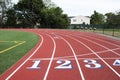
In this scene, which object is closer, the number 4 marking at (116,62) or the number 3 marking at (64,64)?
the number 3 marking at (64,64)

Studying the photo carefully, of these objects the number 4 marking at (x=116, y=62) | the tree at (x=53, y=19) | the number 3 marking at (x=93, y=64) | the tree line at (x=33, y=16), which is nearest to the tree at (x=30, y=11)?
the tree line at (x=33, y=16)

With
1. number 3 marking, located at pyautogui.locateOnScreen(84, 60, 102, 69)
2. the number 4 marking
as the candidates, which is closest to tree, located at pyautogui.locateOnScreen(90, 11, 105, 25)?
the number 4 marking

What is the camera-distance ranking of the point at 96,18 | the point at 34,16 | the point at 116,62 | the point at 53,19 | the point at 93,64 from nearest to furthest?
the point at 93,64, the point at 116,62, the point at 53,19, the point at 34,16, the point at 96,18

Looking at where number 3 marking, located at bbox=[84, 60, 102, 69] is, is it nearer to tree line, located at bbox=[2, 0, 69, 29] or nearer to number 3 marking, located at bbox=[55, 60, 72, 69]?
number 3 marking, located at bbox=[55, 60, 72, 69]

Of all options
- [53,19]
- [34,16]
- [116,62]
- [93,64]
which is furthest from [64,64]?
[34,16]

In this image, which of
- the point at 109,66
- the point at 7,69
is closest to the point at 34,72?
the point at 7,69

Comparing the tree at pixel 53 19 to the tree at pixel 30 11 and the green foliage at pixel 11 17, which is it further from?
the green foliage at pixel 11 17

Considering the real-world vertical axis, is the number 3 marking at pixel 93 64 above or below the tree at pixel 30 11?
below

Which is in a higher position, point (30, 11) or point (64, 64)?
A: point (30, 11)

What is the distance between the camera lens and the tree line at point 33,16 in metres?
67.9

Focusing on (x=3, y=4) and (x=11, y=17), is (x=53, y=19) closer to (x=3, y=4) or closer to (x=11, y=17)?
(x=11, y=17)

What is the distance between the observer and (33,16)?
236ft

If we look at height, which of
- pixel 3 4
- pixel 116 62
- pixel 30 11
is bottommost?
pixel 116 62

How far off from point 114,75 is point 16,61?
5.28 m
